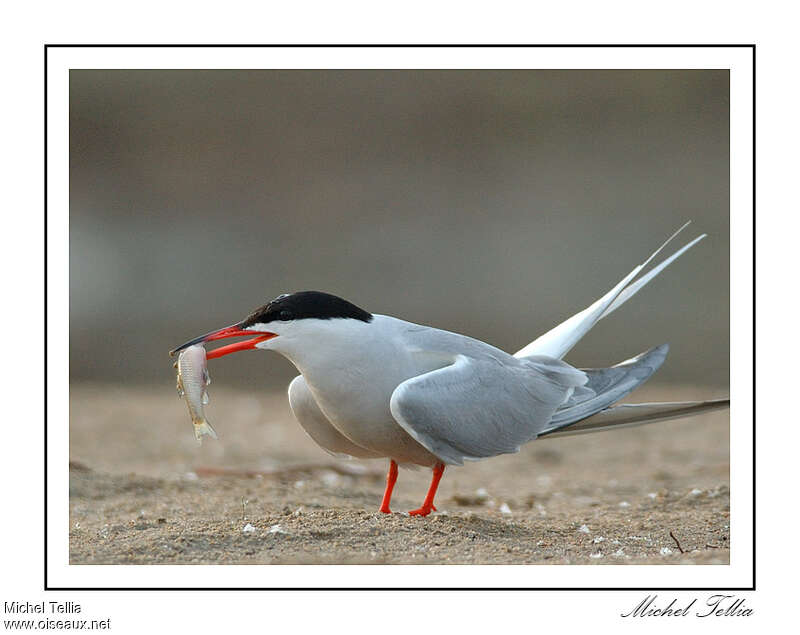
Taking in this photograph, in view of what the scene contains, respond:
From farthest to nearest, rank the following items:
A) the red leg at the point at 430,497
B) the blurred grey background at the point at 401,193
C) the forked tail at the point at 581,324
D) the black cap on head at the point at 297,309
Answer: the blurred grey background at the point at 401,193
the forked tail at the point at 581,324
the red leg at the point at 430,497
the black cap on head at the point at 297,309

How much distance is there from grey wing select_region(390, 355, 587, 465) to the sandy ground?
0.38 meters

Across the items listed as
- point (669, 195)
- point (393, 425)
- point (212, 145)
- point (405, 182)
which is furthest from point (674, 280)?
point (393, 425)

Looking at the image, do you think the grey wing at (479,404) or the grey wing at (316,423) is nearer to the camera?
the grey wing at (479,404)

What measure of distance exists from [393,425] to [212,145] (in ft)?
36.9

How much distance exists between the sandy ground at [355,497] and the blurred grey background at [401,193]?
4.25 metres

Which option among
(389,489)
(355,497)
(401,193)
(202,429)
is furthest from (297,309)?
(401,193)

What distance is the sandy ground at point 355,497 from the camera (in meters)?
4.18

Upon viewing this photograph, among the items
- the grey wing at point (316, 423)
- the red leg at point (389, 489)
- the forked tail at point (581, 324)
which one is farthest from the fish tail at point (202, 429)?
the forked tail at point (581, 324)

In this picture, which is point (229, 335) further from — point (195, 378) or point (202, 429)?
point (202, 429)

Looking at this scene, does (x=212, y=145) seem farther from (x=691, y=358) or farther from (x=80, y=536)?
(x=80, y=536)

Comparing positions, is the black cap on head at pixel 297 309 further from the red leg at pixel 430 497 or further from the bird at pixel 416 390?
the red leg at pixel 430 497

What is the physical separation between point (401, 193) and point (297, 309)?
11.9 meters

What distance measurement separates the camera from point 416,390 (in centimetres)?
432

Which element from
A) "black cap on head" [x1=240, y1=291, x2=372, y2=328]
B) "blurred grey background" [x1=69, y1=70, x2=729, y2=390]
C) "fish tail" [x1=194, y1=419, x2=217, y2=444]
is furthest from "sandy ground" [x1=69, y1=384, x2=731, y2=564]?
"blurred grey background" [x1=69, y1=70, x2=729, y2=390]
